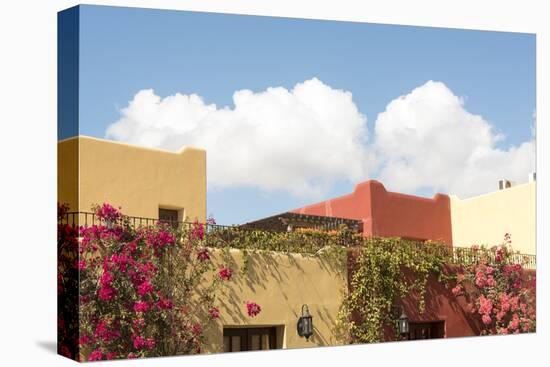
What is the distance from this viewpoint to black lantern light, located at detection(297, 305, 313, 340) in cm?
1301

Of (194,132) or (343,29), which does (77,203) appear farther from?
(343,29)

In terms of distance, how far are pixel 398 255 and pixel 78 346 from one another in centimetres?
569

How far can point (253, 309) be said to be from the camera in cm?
1269

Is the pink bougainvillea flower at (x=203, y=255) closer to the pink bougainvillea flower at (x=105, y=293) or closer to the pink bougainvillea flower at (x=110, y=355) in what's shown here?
the pink bougainvillea flower at (x=105, y=293)

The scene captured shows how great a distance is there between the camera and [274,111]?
13.2 meters

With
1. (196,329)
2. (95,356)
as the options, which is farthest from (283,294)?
(95,356)

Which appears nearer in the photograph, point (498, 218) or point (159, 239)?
point (159, 239)

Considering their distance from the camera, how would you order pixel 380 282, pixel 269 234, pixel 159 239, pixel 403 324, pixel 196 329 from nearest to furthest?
pixel 159 239 < pixel 196 329 < pixel 269 234 < pixel 403 324 < pixel 380 282

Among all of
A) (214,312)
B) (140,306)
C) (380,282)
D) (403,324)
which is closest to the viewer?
(140,306)

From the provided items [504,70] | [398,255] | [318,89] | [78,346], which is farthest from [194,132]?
[504,70]

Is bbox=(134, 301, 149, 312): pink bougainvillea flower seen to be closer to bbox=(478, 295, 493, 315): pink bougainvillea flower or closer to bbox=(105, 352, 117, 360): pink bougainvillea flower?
bbox=(105, 352, 117, 360): pink bougainvillea flower

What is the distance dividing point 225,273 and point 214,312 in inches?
21.9

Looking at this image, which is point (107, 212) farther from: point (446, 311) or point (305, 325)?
point (446, 311)

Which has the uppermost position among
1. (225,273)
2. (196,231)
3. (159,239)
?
(196,231)
